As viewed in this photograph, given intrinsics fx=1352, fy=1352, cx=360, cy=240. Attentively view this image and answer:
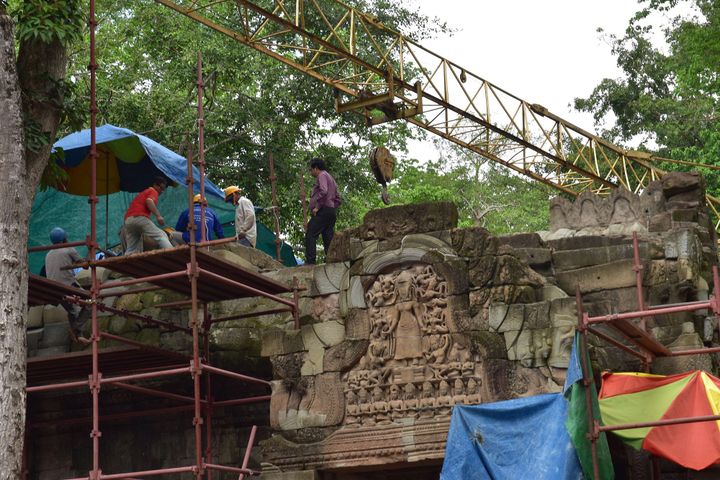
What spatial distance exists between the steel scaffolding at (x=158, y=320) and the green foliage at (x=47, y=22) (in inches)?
45.8

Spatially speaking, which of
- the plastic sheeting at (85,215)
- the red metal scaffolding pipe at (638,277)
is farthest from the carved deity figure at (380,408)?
the plastic sheeting at (85,215)

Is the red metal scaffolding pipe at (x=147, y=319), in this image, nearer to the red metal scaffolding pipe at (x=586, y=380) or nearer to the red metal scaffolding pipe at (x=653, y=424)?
the red metal scaffolding pipe at (x=586, y=380)

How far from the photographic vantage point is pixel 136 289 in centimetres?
1638

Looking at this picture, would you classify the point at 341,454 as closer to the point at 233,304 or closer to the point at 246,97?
the point at 233,304

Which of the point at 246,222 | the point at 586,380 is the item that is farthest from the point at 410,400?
the point at 246,222

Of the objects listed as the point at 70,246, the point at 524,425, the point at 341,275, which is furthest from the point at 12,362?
the point at 524,425

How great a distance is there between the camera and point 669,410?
43.5ft

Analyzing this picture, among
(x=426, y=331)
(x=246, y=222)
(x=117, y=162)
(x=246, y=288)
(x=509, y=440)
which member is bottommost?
(x=509, y=440)

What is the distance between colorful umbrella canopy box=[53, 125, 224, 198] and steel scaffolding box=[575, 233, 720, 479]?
6.99 m

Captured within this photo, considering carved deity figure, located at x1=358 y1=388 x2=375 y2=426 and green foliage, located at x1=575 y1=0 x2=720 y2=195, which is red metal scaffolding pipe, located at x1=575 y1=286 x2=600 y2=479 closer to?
carved deity figure, located at x1=358 y1=388 x2=375 y2=426

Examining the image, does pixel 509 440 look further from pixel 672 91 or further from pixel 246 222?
pixel 672 91

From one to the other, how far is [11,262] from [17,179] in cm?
90

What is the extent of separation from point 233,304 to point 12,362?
4.33 m

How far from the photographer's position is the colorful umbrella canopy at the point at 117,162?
1870cm
